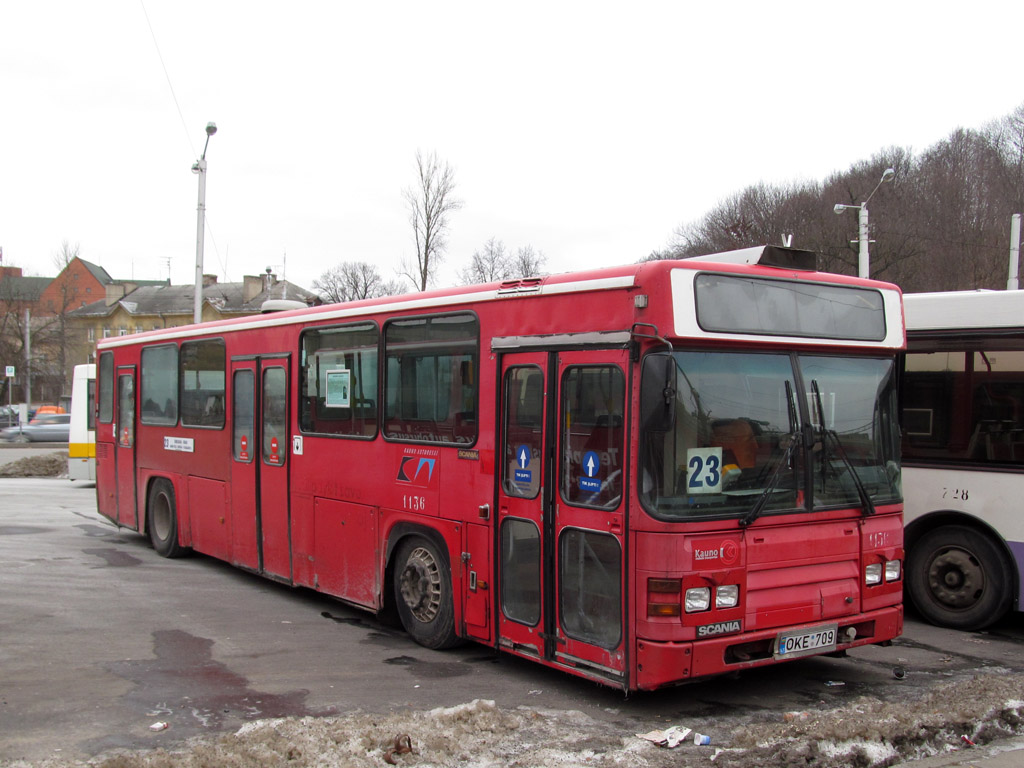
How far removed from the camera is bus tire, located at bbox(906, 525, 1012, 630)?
8.38 meters

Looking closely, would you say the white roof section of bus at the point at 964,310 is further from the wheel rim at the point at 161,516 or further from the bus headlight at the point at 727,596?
the wheel rim at the point at 161,516

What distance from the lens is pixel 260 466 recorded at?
10328mm

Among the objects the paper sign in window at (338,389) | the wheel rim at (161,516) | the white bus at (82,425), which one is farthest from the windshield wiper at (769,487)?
the white bus at (82,425)

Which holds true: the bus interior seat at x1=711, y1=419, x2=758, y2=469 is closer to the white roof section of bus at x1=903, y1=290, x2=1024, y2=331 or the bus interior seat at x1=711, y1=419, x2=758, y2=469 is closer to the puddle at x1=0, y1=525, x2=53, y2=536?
the white roof section of bus at x1=903, y1=290, x2=1024, y2=331

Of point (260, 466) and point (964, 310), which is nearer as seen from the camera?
point (964, 310)

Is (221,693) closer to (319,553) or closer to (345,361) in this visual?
(319,553)

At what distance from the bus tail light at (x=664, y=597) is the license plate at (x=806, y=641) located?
2.78 feet

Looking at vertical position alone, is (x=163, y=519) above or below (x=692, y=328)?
below

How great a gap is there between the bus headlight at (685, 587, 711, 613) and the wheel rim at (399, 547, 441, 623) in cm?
251

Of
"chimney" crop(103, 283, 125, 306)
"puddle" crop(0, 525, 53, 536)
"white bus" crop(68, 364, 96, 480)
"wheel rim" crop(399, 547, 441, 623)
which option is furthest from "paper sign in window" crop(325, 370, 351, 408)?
"chimney" crop(103, 283, 125, 306)

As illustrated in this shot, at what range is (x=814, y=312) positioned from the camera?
649 cm

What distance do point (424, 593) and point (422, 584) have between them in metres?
0.07

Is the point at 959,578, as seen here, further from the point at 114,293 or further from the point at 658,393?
the point at 114,293

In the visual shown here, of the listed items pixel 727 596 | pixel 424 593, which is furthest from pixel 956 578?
pixel 424 593
